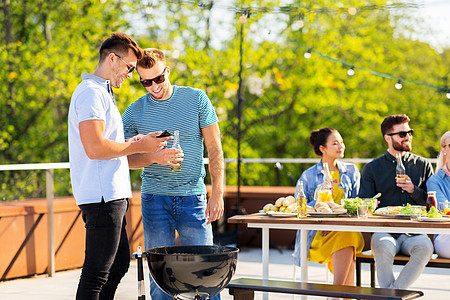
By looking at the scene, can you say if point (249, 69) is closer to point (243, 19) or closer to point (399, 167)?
point (243, 19)

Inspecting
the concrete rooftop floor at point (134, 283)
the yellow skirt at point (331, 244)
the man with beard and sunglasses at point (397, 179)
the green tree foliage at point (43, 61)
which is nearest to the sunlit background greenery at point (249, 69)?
the green tree foliage at point (43, 61)

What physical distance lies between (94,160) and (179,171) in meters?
0.63

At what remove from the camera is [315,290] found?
132 inches

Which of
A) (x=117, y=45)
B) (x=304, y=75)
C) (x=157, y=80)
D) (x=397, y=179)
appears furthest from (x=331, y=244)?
(x=304, y=75)

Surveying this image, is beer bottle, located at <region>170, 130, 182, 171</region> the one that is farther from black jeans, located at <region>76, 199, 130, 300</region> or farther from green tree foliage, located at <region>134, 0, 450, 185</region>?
green tree foliage, located at <region>134, 0, 450, 185</region>

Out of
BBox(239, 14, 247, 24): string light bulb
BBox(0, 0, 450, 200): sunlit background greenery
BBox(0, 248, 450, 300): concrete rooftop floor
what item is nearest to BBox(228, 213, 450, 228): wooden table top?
BBox(0, 248, 450, 300): concrete rooftop floor

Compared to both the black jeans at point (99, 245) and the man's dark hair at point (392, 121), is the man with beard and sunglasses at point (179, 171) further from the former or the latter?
the man's dark hair at point (392, 121)

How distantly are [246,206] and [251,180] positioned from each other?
11.3m

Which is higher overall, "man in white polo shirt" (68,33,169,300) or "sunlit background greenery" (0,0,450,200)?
"sunlit background greenery" (0,0,450,200)

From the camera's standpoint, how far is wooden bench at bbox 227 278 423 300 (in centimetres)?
318

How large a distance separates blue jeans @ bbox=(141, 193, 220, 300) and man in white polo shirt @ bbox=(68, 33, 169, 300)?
0.45 meters

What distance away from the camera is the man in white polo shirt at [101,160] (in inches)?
107

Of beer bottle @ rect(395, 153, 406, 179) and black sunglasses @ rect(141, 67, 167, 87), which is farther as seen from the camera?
beer bottle @ rect(395, 153, 406, 179)

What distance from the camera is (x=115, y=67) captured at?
2877mm
